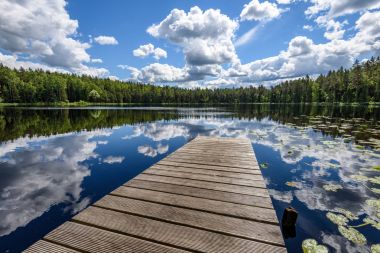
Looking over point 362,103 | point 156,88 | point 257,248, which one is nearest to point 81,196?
point 257,248

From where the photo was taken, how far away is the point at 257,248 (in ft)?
8.34

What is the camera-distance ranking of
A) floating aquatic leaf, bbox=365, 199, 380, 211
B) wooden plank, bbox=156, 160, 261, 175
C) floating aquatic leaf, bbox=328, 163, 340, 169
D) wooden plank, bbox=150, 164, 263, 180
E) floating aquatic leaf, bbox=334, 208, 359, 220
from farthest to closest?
floating aquatic leaf, bbox=328, 163, 340, 169 → wooden plank, bbox=156, 160, 261, 175 → wooden plank, bbox=150, 164, 263, 180 → floating aquatic leaf, bbox=365, 199, 380, 211 → floating aquatic leaf, bbox=334, 208, 359, 220

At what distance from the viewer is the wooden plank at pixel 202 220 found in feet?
9.23

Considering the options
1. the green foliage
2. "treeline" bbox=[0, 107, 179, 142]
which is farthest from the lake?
the green foliage

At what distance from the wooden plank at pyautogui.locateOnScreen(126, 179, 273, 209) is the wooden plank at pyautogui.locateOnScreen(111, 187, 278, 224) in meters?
0.14

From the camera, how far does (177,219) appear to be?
314 centimetres

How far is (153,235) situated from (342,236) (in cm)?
363

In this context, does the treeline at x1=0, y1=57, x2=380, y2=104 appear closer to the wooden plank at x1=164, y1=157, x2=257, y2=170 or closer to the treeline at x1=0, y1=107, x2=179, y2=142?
the treeline at x1=0, y1=107, x2=179, y2=142

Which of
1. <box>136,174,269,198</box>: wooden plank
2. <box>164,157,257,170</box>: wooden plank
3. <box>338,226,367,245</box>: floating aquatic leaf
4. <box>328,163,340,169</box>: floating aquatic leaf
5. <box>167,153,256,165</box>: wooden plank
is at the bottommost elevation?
<box>338,226,367,245</box>: floating aquatic leaf

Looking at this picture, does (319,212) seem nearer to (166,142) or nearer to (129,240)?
(129,240)

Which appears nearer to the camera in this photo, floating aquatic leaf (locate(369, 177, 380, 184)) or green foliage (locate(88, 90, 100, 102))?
floating aquatic leaf (locate(369, 177, 380, 184))

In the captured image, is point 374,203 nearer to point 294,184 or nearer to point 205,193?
point 294,184

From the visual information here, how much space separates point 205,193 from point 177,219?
1076 millimetres

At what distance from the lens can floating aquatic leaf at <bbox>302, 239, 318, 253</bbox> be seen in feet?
12.1
